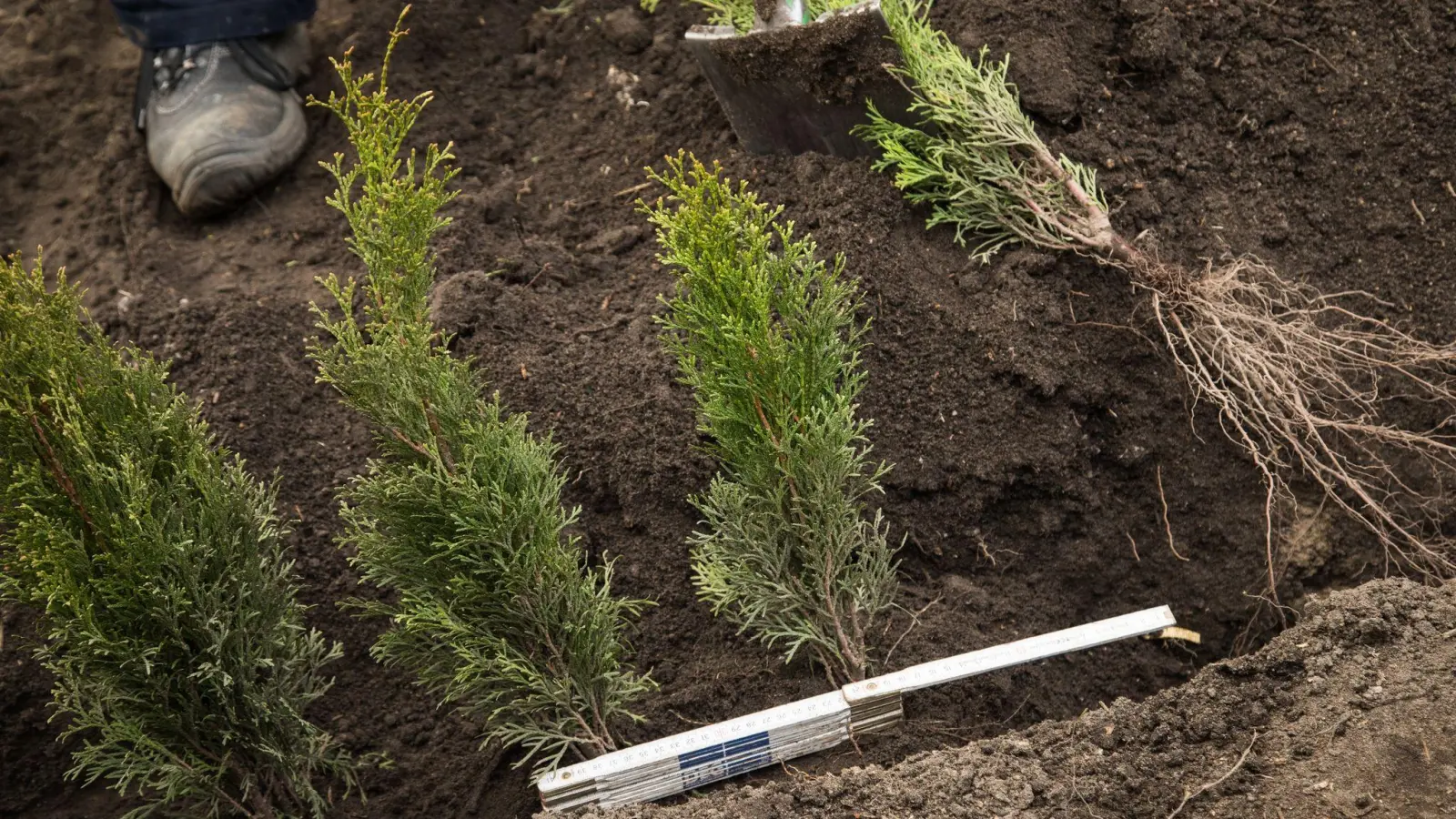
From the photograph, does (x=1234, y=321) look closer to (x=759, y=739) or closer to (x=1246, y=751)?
(x=1246, y=751)

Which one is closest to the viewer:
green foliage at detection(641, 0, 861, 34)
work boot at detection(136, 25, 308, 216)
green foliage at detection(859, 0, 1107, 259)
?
green foliage at detection(859, 0, 1107, 259)

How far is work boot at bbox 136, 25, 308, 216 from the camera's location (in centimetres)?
509

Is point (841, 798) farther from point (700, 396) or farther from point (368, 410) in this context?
point (368, 410)

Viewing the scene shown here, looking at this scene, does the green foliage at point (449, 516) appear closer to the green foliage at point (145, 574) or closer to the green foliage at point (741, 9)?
the green foliage at point (145, 574)

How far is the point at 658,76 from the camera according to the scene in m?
5.21

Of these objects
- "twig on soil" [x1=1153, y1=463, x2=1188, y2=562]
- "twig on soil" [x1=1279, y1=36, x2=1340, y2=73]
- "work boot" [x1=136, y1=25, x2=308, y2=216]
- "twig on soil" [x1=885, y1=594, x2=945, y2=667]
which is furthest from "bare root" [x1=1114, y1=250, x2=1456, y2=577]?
"work boot" [x1=136, y1=25, x2=308, y2=216]

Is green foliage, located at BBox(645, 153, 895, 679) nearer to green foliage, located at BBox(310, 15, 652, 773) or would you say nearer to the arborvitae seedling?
green foliage, located at BBox(310, 15, 652, 773)

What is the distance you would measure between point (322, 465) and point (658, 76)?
210 centimetres

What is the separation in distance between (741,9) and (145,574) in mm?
2731

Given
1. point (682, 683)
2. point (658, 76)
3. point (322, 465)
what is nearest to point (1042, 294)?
point (682, 683)

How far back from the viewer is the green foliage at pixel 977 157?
4.04 meters

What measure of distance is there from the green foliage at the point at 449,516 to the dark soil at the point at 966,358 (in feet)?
1.16

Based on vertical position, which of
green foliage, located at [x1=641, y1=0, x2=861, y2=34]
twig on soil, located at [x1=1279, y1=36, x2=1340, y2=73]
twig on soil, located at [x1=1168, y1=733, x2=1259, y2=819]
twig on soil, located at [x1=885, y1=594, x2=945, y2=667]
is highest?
green foliage, located at [x1=641, y1=0, x2=861, y2=34]

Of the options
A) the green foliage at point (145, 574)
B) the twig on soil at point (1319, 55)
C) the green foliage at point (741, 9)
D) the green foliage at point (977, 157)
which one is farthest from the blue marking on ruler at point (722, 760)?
the twig on soil at point (1319, 55)
